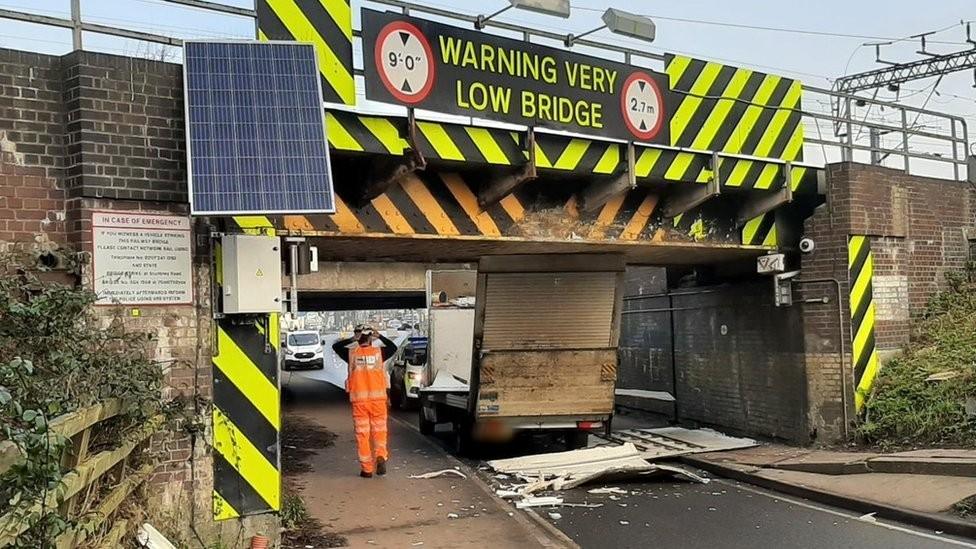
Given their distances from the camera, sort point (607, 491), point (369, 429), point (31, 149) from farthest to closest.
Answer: point (369, 429)
point (607, 491)
point (31, 149)

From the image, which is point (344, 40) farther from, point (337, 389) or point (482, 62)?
point (337, 389)

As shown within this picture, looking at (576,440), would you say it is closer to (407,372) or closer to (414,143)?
(414,143)

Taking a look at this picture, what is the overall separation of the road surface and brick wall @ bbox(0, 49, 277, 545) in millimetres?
3368

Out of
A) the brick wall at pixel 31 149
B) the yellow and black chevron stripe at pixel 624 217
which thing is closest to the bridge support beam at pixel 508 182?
the yellow and black chevron stripe at pixel 624 217

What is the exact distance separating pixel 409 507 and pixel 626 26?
17.8 feet

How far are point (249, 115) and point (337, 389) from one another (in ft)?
71.2

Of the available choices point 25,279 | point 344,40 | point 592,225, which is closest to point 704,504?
point 592,225

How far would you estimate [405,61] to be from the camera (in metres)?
7.75

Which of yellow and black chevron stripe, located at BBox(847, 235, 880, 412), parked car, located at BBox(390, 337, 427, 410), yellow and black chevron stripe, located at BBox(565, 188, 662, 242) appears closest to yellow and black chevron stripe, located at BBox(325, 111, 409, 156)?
yellow and black chevron stripe, located at BBox(565, 188, 662, 242)

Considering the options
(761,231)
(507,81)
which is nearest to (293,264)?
(507,81)

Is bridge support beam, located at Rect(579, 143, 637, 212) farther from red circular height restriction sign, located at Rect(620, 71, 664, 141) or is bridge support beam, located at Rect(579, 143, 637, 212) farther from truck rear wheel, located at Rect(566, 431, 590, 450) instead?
truck rear wheel, located at Rect(566, 431, 590, 450)

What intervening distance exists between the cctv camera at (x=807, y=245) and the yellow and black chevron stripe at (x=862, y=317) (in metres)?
0.46

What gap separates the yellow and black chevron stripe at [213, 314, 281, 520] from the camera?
6.62m

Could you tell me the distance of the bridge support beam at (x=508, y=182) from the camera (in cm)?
848
